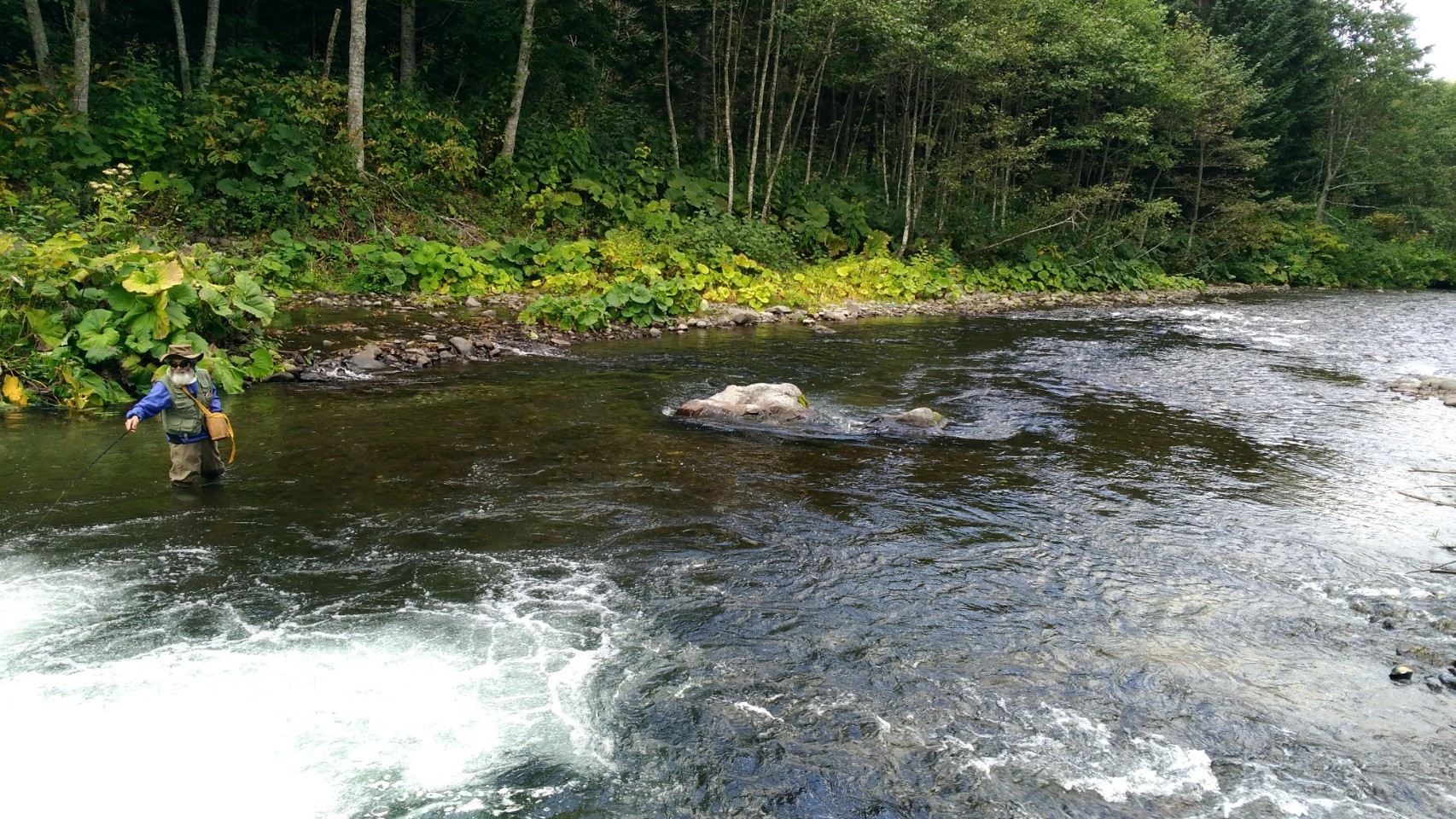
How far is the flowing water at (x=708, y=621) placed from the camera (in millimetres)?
3857

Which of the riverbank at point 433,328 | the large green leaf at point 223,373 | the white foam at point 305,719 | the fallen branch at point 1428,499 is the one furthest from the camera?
the riverbank at point 433,328

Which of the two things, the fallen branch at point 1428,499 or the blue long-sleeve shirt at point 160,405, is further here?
the fallen branch at point 1428,499

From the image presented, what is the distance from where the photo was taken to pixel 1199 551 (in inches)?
259

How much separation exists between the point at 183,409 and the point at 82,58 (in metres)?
13.8

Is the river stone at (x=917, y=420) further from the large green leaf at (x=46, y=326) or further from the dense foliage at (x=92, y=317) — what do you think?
the large green leaf at (x=46, y=326)

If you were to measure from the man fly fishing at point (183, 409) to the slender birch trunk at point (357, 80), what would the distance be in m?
12.9

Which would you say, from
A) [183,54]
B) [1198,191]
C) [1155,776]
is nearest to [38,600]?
[1155,776]

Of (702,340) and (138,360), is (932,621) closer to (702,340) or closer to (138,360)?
(138,360)

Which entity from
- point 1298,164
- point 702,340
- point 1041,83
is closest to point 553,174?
point 702,340

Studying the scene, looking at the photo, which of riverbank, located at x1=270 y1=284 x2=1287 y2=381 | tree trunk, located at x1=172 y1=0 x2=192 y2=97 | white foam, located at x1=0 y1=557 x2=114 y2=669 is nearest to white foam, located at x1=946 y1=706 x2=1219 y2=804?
white foam, located at x1=0 y1=557 x2=114 y2=669

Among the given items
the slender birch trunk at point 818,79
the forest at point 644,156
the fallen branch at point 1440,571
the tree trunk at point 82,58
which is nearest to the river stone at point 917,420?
the fallen branch at point 1440,571

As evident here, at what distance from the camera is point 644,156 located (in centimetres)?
2442

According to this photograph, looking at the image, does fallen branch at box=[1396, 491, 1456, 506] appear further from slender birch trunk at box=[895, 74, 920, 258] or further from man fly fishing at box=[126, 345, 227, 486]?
slender birch trunk at box=[895, 74, 920, 258]

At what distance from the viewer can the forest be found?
13.8 meters
